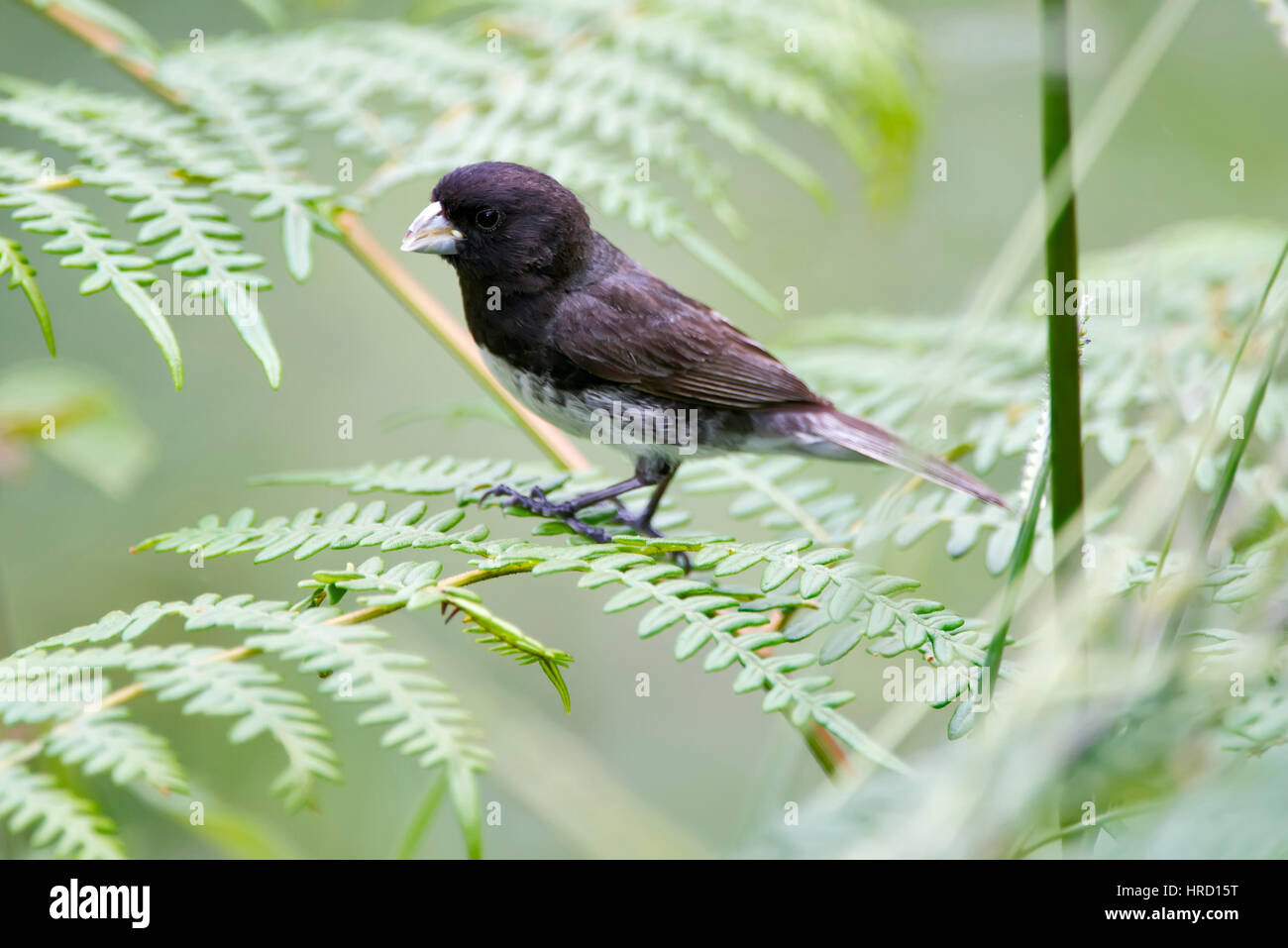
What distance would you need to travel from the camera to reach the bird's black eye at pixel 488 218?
229 centimetres

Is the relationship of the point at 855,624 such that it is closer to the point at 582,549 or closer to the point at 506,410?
the point at 582,549

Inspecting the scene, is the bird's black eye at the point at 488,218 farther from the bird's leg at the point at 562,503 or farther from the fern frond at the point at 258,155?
the bird's leg at the point at 562,503

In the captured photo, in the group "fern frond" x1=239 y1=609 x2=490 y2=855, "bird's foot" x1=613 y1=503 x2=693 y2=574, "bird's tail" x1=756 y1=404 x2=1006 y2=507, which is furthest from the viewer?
"bird's tail" x1=756 y1=404 x2=1006 y2=507

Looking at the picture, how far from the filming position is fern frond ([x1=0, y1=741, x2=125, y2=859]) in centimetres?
108

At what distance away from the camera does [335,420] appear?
4.29 metres

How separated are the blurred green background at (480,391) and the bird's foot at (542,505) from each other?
709 millimetres

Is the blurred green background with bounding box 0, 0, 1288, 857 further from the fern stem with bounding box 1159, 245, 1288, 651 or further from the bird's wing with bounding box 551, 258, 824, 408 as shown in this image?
the fern stem with bounding box 1159, 245, 1288, 651

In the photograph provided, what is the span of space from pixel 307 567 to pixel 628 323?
1.94 m

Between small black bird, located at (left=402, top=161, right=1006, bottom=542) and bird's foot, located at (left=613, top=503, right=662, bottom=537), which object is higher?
small black bird, located at (left=402, top=161, right=1006, bottom=542)

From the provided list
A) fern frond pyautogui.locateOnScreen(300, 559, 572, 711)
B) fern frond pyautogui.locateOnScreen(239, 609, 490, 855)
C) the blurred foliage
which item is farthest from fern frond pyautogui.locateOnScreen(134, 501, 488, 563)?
the blurred foliage

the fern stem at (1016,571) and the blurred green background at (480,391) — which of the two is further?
the blurred green background at (480,391)

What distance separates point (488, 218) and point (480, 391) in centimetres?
196

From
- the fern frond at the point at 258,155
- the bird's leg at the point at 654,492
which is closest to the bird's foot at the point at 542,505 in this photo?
the bird's leg at the point at 654,492
